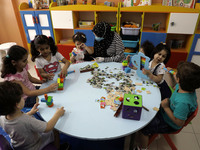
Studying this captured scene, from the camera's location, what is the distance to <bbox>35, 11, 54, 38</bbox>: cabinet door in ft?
11.2

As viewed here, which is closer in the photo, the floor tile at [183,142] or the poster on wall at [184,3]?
the floor tile at [183,142]

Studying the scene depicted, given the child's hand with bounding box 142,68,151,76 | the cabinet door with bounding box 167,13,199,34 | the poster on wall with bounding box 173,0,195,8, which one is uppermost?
the poster on wall with bounding box 173,0,195,8

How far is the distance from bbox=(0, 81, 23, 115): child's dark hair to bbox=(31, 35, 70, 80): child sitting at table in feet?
2.20

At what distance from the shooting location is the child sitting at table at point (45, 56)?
1.74 meters

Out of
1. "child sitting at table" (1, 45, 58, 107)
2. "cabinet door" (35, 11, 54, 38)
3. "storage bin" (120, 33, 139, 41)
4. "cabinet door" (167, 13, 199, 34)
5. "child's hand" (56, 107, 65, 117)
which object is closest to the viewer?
"child's hand" (56, 107, 65, 117)

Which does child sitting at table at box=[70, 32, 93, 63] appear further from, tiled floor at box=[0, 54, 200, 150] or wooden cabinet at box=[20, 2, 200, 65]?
tiled floor at box=[0, 54, 200, 150]

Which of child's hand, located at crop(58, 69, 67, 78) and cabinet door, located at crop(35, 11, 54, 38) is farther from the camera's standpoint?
cabinet door, located at crop(35, 11, 54, 38)

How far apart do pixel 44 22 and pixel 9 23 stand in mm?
1327

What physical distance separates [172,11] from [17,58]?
2.80 metres

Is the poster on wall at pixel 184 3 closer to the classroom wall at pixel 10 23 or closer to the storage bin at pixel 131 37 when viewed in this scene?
the storage bin at pixel 131 37

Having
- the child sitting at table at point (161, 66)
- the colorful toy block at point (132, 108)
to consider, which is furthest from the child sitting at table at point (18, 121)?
the child sitting at table at point (161, 66)

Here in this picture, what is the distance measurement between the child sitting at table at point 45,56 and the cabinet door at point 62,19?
1.65 meters

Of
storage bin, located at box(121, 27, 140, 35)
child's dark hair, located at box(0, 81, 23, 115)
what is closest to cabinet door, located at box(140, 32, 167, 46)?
storage bin, located at box(121, 27, 140, 35)

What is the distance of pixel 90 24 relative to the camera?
3420 millimetres
